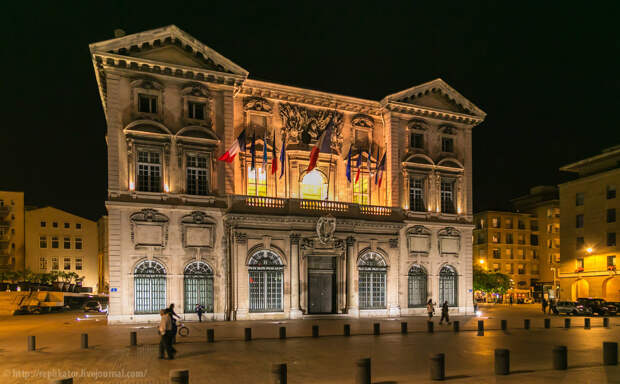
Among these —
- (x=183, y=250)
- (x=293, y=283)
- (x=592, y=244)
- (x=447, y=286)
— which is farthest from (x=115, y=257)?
(x=592, y=244)

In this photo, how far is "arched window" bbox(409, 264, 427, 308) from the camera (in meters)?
39.4

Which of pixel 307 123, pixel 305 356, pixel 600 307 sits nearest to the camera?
pixel 305 356

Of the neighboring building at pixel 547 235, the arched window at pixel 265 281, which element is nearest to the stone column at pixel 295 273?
the arched window at pixel 265 281

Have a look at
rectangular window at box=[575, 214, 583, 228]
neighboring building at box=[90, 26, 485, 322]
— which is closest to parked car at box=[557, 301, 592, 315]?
neighboring building at box=[90, 26, 485, 322]

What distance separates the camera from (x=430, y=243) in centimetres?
4034

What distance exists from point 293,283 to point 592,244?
128ft

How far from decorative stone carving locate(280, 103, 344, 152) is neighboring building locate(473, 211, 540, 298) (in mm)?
58094

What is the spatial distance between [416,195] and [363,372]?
2961 cm

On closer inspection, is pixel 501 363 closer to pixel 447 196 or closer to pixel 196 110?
pixel 196 110

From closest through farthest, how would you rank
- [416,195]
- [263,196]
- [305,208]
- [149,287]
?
[149,287], [263,196], [305,208], [416,195]

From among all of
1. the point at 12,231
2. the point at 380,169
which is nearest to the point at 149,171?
the point at 380,169

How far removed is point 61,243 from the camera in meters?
85.8

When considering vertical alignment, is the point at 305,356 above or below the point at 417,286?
above

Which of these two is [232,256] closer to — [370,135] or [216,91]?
[216,91]
